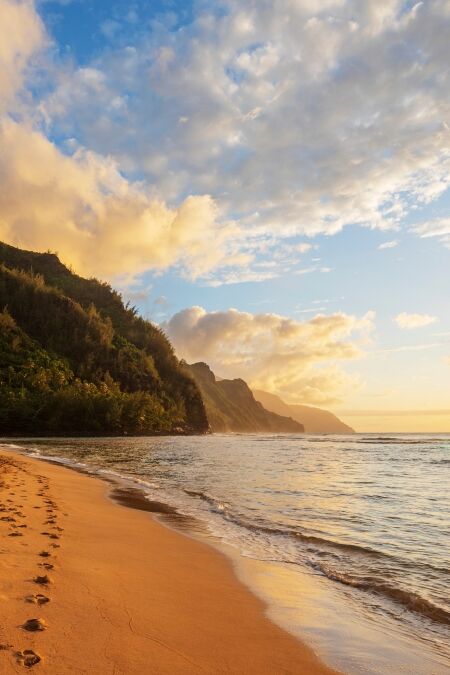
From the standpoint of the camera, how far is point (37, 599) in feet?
15.3

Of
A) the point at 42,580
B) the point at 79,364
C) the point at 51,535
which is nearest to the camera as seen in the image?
the point at 42,580

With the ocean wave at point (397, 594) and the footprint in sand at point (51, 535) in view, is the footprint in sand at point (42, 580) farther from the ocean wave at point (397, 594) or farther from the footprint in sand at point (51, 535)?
the ocean wave at point (397, 594)

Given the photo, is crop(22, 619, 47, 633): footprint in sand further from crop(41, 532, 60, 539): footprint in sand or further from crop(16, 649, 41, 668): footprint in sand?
crop(41, 532, 60, 539): footprint in sand

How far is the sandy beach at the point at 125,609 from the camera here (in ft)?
12.1

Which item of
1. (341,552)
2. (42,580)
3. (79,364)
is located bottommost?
(341,552)

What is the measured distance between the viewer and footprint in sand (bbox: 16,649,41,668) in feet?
10.9

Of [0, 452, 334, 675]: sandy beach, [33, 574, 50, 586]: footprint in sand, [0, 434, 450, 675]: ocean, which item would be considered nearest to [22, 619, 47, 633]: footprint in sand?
[0, 452, 334, 675]: sandy beach

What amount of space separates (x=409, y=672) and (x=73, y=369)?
87.4m

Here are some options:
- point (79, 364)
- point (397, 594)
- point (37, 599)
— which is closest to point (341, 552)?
point (397, 594)

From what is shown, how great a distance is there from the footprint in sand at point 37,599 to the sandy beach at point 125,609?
25mm

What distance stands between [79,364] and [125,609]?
289 feet

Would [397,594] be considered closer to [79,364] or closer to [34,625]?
[34,625]

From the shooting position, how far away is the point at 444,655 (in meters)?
4.73

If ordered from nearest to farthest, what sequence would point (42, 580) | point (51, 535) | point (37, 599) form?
point (37, 599) → point (42, 580) → point (51, 535)
